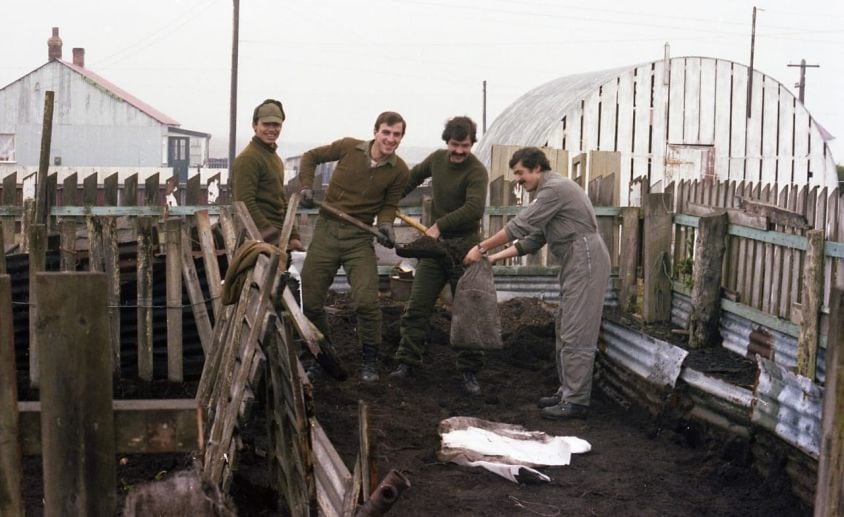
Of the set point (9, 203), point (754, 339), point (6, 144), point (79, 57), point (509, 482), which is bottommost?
point (509, 482)

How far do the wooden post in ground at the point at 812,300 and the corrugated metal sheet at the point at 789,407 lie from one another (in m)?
2.62

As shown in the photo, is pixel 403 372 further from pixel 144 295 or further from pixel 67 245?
pixel 67 245

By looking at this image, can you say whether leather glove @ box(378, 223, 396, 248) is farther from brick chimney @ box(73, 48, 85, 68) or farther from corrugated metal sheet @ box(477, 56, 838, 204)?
brick chimney @ box(73, 48, 85, 68)

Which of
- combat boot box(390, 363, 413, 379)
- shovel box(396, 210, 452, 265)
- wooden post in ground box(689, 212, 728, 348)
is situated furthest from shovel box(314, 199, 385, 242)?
wooden post in ground box(689, 212, 728, 348)

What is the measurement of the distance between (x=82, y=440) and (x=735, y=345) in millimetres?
7871

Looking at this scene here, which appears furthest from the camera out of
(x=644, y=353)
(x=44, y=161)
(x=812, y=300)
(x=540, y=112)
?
(x=540, y=112)

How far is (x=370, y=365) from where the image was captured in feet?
26.8

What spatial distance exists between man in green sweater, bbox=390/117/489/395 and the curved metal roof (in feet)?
44.6

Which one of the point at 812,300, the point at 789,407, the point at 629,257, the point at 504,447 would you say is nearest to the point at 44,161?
the point at 504,447

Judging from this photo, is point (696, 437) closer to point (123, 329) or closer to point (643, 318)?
point (123, 329)

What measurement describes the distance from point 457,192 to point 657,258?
12.2ft

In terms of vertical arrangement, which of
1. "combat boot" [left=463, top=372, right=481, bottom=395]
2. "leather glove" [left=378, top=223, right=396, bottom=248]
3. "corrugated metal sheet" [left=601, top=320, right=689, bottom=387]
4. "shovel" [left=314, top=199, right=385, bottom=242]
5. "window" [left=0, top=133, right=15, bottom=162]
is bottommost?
"combat boot" [left=463, top=372, right=481, bottom=395]

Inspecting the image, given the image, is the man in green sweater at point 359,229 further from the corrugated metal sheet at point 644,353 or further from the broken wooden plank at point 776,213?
the broken wooden plank at point 776,213

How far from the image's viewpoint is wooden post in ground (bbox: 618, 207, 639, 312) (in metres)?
11.6
